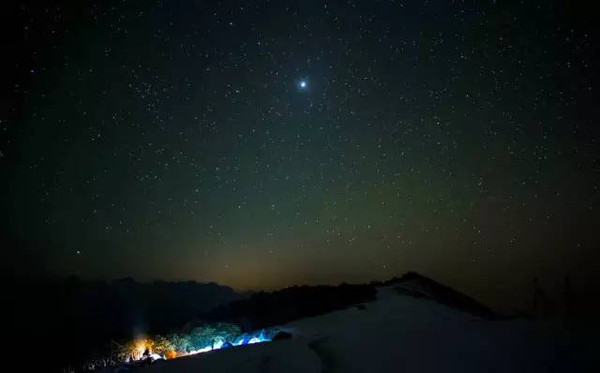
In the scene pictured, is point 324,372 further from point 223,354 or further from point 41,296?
point 41,296

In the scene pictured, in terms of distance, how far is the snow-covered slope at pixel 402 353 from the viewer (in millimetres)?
14023

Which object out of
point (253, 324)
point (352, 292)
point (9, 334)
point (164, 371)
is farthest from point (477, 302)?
point (9, 334)

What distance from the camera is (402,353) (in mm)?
17406

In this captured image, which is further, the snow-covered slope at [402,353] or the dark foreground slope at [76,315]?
the dark foreground slope at [76,315]

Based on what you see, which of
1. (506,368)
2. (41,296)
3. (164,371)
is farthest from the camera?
(41,296)

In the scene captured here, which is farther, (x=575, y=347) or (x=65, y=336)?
(x=65, y=336)

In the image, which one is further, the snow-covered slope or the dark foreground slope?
the dark foreground slope

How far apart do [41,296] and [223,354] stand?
327ft

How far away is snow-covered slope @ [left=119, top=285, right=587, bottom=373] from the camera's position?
1402 cm

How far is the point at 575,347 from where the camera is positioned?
1466 cm

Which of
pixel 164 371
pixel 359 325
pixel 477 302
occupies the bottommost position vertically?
pixel 477 302

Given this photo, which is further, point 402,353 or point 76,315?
point 76,315

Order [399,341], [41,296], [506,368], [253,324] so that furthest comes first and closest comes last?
1. [41,296]
2. [253,324]
3. [399,341]
4. [506,368]

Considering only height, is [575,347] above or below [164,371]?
below
